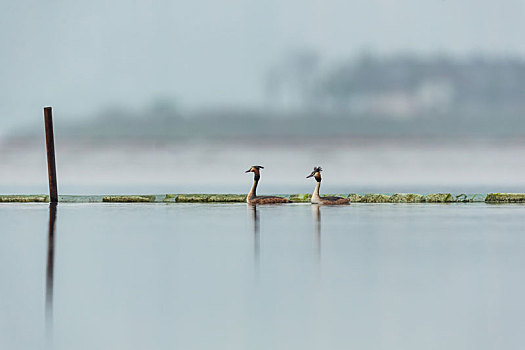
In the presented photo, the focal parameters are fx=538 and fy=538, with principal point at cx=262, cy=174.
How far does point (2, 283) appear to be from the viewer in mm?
1513

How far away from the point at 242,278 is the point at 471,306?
644 millimetres

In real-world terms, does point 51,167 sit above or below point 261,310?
above

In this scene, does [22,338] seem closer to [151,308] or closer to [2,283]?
[151,308]

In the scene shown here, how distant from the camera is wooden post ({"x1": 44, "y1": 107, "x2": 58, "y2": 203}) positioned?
31.2 ft

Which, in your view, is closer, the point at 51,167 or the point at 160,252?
the point at 160,252

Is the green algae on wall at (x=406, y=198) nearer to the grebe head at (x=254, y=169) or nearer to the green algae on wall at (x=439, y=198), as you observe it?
the green algae on wall at (x=439, y=198)

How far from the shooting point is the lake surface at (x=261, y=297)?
1008 mm

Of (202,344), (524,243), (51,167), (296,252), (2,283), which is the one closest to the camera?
(202,344)

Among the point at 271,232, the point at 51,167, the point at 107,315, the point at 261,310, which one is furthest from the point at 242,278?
the point at 51,167

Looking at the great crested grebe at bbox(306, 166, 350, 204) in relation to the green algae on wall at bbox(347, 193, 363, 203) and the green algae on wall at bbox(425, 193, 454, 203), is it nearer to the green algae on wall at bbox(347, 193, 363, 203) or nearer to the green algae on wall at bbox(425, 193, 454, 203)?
the green algae on wall at bbox(347, 193, 363, 203)

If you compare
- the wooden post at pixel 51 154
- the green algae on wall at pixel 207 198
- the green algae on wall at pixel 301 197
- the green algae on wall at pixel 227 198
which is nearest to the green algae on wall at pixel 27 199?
the wooden post at pixel 51 154

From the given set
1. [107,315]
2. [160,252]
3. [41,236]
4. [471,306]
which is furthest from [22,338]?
[41,236]

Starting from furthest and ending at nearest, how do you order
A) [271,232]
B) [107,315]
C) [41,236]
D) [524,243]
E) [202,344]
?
[271,232]
[41,236]
[524,243]
[107,315]
[202,344]

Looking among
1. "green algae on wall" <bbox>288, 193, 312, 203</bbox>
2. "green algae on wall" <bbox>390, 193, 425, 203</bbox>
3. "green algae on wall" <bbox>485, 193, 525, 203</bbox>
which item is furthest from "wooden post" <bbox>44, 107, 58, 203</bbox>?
"green algae on wall" <bbox>485, 193, 525, 203</bbox>
